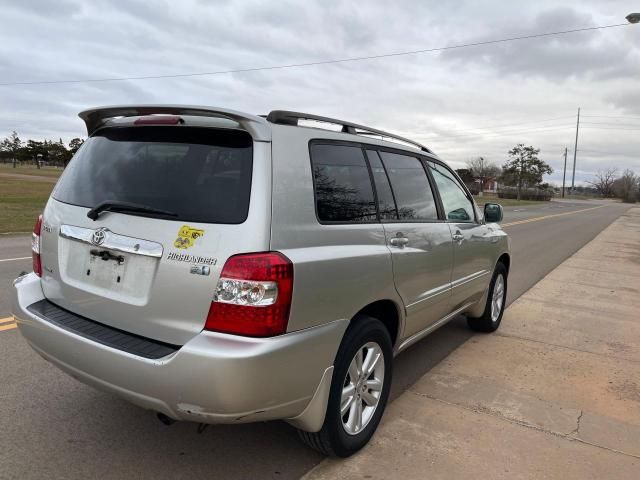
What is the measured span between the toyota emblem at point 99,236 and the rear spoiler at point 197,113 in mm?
675

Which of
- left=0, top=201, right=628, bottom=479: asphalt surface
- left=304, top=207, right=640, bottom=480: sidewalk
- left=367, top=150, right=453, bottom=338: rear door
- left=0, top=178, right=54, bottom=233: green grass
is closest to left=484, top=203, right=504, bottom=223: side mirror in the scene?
left=304, top=207, right=640, bottom=480: sidewalk

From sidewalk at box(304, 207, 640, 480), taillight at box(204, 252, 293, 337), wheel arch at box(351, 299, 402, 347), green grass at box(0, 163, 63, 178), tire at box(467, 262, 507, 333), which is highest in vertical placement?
green grass at box(0, 163, 63, 178)

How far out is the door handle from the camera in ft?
10.5

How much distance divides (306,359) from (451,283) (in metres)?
2.02

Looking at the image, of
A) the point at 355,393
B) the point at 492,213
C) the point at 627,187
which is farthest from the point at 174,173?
the point at 627,187

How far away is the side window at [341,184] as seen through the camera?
2742 millimetres

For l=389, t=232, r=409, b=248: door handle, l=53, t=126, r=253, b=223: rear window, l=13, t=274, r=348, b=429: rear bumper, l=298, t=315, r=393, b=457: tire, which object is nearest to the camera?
l=13, t=274, r=348, b=429: rear bumper

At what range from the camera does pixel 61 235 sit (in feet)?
9.37

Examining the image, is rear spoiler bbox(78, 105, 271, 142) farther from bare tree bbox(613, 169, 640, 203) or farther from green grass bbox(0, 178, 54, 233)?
bare tree bbox(613, 169, 640, 203)

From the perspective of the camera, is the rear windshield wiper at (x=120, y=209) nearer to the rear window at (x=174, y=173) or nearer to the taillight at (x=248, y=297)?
the rear window at (x=174, y=173)

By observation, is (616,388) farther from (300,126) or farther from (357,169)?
(300,126)

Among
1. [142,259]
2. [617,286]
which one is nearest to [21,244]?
[142,259]

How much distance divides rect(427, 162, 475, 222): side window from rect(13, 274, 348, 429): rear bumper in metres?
2.03

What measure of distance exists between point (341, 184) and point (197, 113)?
0.88 meters
